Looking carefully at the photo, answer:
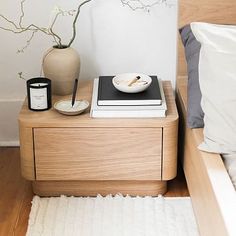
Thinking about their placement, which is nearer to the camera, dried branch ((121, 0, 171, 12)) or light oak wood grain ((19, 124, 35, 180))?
light oak wood grain ((19, 124, 35, 180))

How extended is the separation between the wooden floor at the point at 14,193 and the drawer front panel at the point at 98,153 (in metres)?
0.14

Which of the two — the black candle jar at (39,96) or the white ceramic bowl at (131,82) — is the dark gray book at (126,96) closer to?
the white ceramic bowl at (131,82)

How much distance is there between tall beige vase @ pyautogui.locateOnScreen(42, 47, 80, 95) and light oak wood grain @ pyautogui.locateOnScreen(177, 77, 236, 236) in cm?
48

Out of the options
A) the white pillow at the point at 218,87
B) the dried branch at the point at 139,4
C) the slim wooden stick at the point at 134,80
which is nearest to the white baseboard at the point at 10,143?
the slim wooden stick at the point at 134,80

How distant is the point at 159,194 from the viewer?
2.19 m

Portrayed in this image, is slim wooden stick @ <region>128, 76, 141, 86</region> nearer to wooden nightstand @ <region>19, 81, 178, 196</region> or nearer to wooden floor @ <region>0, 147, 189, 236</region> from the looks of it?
wooden nightstand @ <region>19, 81, 178, 196</region>

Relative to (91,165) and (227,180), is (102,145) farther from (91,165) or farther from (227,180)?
(227,180)

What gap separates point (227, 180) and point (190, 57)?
618 millimetres

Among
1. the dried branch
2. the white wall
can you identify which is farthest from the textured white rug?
the dried branch

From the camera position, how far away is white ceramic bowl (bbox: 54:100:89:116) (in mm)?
2072

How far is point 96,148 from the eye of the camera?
81.4 inches

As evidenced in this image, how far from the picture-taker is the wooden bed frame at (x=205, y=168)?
149cm

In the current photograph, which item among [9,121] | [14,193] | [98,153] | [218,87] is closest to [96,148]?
[98,153]

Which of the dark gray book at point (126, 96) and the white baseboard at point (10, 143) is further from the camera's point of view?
the white baseboard at point (10, 143)
